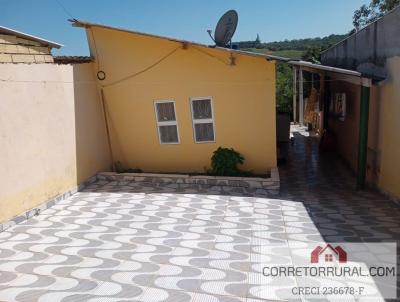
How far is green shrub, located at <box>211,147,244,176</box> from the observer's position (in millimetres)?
9406

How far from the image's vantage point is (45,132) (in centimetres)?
769

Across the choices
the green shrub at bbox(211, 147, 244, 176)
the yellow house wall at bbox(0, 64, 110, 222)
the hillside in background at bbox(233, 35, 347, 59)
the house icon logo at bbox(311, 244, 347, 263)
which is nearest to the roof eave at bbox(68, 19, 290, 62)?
the yellow house wall at bbox(0, 64, 110, 222)

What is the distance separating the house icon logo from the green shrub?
438 cm

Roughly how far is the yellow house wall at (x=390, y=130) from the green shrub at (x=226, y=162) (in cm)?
342

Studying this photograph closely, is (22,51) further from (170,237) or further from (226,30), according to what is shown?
(226,30)

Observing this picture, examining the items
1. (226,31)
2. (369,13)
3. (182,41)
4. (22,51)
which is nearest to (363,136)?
(226,31)

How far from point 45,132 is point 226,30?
17.0 feet

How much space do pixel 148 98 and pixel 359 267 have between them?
7.04 meters

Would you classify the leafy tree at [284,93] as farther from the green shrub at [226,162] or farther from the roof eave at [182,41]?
the roof eave at [182,41]

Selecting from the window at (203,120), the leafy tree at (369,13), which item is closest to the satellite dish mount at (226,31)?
the window at (203,120)

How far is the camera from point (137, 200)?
8062 mm

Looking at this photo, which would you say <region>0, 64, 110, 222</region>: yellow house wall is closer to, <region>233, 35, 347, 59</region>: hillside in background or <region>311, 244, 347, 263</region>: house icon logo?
<region>233, 35, 347, 59</region>: hillside in background

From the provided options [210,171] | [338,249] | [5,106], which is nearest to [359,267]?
[338,249]

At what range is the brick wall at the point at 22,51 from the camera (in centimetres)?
666
